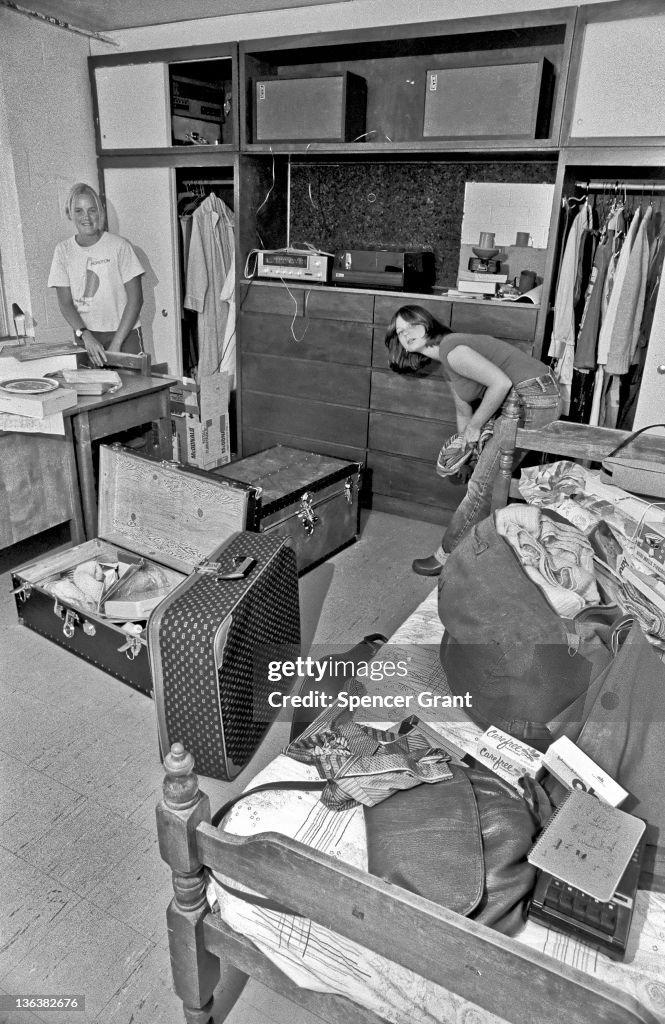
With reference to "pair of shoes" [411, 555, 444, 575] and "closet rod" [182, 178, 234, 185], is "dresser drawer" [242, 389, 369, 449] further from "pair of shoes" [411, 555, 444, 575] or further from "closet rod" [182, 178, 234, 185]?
"closet rod" [182, 178, 234, 185]

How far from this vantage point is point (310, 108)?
364 cm

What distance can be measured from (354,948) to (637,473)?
1.61m

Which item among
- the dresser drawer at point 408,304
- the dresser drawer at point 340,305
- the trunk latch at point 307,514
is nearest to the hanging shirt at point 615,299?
the dresser drawer at point 408,304

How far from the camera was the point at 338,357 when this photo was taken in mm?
3885

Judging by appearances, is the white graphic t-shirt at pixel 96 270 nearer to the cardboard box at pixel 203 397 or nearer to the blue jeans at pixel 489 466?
the cardboard box at pixel 203 397

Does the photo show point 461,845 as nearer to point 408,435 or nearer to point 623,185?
point 408,435

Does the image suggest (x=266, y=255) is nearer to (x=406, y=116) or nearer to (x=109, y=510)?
(x=406, y=116)

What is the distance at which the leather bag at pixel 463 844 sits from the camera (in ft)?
3.85

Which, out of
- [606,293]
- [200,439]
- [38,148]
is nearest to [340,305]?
[200,439]

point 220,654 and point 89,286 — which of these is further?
point 89,286

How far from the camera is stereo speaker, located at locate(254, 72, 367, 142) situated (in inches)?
141

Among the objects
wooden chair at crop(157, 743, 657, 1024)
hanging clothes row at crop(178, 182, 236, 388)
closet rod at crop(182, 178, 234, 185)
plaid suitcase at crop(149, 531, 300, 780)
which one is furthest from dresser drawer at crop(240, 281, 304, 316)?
wooden chair at crop(157, 743, 657, 1024)

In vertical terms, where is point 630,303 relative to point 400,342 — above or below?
above

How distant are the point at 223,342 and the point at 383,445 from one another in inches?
54.6
